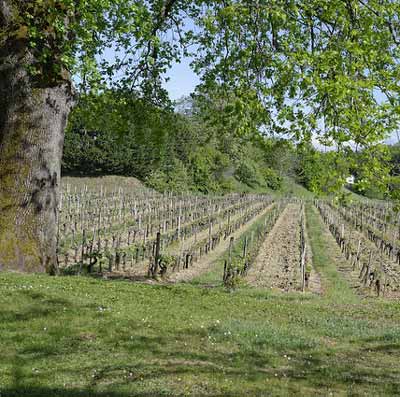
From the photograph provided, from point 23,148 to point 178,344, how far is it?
551cm

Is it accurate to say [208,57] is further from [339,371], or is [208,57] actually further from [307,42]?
[339,371]

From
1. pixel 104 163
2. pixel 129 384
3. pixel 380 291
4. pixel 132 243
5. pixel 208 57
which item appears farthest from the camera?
pixel 104 163

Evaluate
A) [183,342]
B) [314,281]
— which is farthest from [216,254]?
[183,342]

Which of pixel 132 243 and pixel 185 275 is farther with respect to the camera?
pixel 132 243

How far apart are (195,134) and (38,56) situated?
5805 centimetres

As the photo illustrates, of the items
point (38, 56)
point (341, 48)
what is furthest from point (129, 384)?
point (38, 56)

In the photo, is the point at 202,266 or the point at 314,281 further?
the point at 202,266

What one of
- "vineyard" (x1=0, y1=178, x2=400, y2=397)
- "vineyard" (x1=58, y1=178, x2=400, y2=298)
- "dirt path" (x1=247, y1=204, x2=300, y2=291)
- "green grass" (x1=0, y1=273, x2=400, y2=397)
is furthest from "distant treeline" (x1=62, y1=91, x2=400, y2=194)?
"dirt path" (x1=247, y1=204, x2=300, y2=291)

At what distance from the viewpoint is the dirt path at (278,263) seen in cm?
1836

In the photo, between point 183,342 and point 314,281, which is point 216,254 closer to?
point 314,281

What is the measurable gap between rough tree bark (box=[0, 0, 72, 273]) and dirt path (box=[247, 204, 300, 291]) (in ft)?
28.5

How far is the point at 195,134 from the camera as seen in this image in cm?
6850

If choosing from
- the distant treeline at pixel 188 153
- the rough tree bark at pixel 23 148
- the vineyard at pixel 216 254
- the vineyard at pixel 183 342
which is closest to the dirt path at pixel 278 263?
the vineyard at pixel 216 254

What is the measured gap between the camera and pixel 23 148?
35.9 ft
